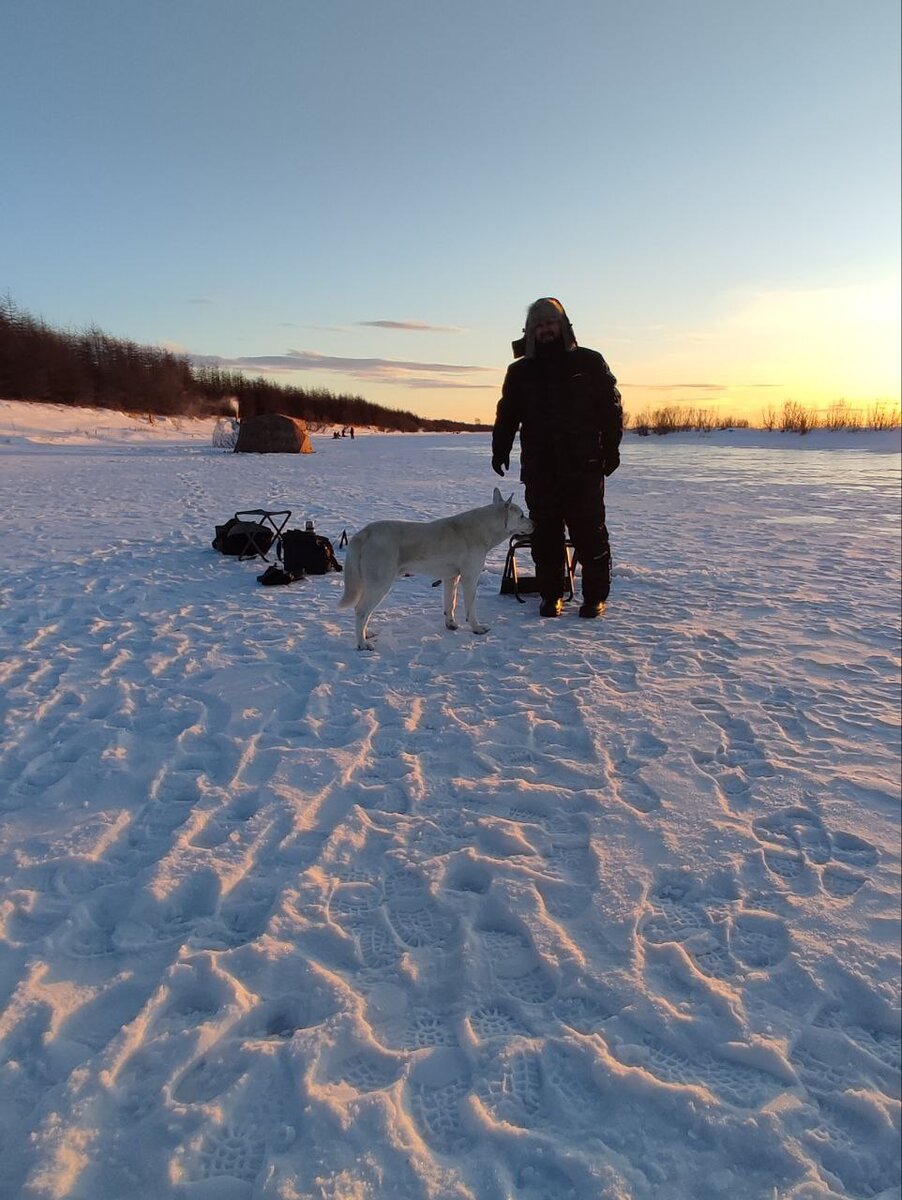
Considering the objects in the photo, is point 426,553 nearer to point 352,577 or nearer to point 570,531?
point 352,577

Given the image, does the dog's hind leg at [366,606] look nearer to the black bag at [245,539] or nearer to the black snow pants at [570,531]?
the black snow pants at [570,531]

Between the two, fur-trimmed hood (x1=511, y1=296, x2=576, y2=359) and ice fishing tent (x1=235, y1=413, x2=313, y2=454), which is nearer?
fur-trimmed hood (x1=511, y1=296, x2=576, y2=359)

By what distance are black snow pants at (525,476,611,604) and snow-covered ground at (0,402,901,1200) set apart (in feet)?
1.97

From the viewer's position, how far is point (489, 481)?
1855 cm

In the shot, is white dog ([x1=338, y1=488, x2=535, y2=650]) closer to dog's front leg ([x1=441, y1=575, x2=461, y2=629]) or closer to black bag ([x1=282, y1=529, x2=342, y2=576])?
dog's front leg ([x1=441, y1=575, x2=461, y2=629])

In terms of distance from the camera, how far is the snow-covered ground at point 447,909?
1835 mm

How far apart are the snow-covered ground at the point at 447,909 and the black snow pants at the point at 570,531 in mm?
602

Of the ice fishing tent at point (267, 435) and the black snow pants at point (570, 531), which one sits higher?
the ice fishing tent at point (267, 435)

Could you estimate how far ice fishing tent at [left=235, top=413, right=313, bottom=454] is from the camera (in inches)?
1166

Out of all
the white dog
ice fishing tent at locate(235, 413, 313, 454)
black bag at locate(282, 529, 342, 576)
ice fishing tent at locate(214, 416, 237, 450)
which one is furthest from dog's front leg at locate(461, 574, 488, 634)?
ice fishing tent at locate(214, 416, 237, 450)

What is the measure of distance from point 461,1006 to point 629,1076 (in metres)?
0.58

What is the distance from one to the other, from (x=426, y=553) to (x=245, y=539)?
3924 mm

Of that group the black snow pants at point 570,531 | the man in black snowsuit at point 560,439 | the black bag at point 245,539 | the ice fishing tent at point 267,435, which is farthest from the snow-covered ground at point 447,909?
the ice fishing tent at point 267,435

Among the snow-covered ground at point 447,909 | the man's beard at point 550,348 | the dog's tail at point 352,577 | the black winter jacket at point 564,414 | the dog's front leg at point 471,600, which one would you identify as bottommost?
the snow-covered ground at point 447,909
